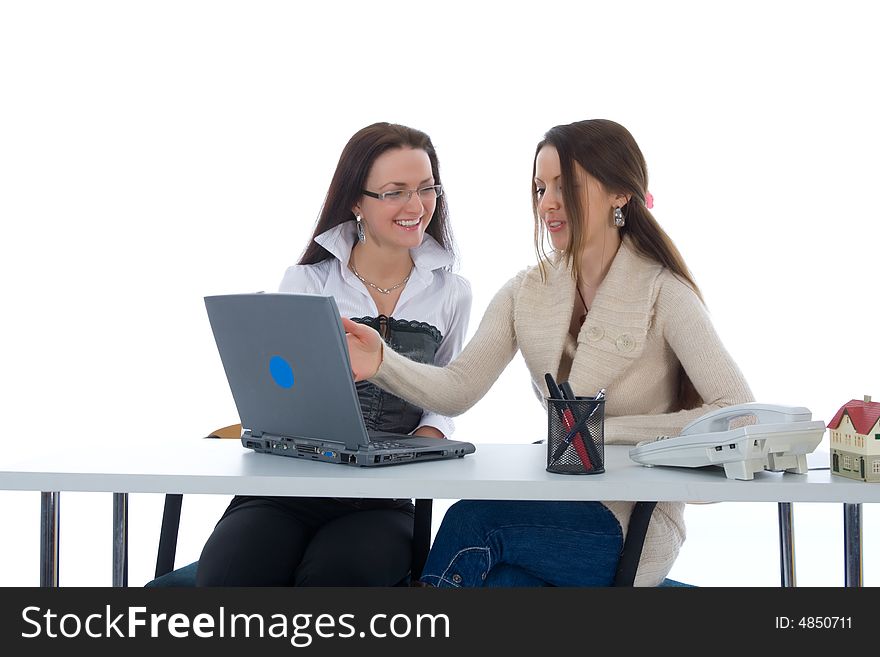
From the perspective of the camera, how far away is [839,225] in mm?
4605

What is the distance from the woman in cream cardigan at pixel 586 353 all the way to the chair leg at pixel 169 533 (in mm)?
534

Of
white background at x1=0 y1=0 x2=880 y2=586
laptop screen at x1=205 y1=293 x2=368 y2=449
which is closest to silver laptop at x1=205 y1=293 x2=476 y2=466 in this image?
laptop screen at x1=205 y1=293 x2=368 y2=449

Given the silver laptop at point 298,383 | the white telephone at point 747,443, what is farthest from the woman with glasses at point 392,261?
the white telephone at point 747,443

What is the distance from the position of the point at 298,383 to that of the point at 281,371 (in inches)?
1.8

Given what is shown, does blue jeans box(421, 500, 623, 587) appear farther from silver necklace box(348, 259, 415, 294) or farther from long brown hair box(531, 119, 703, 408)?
silver necklace box(348, 259, 415, 294)

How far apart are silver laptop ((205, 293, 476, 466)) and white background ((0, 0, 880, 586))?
2782 millimetres

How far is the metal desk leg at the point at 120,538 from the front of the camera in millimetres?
1857

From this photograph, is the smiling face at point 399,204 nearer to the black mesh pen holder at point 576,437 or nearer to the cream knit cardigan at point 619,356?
the cream knit cardigan at point 619,356

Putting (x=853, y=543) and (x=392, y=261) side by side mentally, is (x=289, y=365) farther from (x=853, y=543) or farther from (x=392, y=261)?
(x=853, y=543)

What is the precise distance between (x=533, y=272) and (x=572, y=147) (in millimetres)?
316

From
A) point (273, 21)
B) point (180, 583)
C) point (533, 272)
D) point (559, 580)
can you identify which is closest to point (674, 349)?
point (533, 272)

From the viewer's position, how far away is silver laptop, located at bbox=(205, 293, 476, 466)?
1.60 metres

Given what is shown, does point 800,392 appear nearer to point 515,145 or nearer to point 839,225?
point 839,225

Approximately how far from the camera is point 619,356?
201 cm
